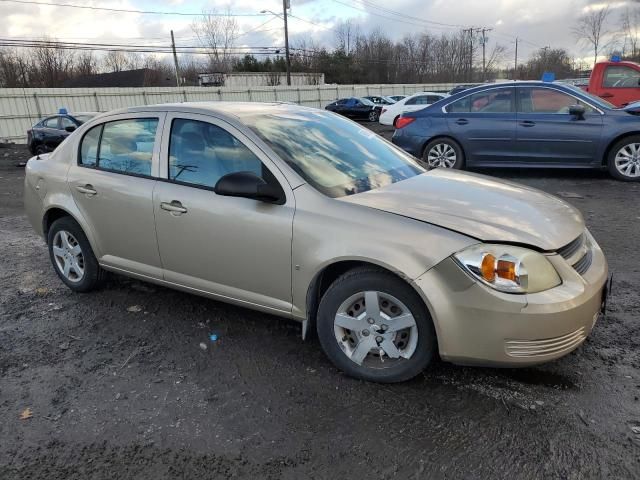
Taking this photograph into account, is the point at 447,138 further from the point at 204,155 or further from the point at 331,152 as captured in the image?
the point at 204,155

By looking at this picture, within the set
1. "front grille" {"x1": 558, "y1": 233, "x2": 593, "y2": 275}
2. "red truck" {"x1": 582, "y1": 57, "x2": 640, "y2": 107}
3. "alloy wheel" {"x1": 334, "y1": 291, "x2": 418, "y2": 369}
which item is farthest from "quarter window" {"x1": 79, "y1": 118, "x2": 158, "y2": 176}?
"red truck" {"x1": 582, "y1": 57, "x2": 640, "y2": 107}

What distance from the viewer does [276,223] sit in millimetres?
3088

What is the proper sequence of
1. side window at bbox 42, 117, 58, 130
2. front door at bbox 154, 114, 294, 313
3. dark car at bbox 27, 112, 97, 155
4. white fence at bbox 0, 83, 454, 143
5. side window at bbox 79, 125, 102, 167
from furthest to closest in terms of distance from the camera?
1. white fence at bbox 0, 83, 454, 143
2. side window at bbox 42, 117, 58, 130
3. dark car at bbox 27, 112, 97, 155
4. side window at bbox 79, 125, 102, 167
5. front door at bbox 154, 114, 294, 313

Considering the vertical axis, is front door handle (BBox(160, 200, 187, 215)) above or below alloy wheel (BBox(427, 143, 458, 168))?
above

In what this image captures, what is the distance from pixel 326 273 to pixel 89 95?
2775cm

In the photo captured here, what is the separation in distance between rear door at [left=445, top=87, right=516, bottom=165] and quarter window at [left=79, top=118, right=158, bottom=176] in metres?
6.36

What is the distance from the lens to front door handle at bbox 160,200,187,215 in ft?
11.4

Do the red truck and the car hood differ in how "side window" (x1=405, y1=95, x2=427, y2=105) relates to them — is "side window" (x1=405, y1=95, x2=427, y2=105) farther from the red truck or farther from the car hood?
the car hood

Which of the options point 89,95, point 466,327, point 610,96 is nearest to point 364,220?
point 466,327

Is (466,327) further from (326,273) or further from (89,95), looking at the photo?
(89,95)

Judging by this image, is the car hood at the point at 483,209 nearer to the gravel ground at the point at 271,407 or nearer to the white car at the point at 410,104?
the gravel ground at the point at 271,407

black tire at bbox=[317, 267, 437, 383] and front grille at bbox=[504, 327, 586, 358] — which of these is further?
black tire at bbox=[317, 267, 437, 383]

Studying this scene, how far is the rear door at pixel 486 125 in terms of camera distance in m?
8.62

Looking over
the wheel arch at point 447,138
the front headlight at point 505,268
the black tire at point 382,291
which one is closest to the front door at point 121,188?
the black tire at point 382,291
